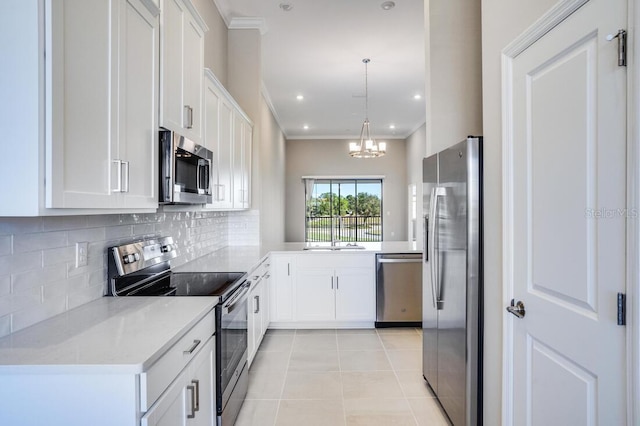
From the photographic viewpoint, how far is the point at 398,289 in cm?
393

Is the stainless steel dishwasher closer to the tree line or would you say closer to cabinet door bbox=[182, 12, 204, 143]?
cabinet door bbox=[182, 12, 204, 143]

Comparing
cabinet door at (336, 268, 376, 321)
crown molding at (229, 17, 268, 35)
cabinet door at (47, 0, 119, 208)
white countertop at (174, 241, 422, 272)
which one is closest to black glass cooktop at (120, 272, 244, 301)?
white countertop at (174, 241, 422, 272)

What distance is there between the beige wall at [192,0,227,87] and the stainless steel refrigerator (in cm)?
226

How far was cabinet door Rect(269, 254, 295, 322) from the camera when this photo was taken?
152 inches

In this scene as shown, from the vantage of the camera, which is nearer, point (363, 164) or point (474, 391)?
point (474, 391)

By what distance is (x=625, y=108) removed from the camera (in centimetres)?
99

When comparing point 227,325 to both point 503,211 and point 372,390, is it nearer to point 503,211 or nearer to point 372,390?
point 372,390

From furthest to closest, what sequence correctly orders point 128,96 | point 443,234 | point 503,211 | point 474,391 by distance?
point 443,234 → point 474,391 → point 503,211 → point 128,96

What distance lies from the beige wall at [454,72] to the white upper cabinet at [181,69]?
65.0 inches

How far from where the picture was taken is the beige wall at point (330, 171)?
972 centimetres

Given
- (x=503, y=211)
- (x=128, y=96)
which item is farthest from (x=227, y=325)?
(x=503, y=211)

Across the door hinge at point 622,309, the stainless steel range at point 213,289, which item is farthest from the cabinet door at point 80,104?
the door hinge at point 622,309

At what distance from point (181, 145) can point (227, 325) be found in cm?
101

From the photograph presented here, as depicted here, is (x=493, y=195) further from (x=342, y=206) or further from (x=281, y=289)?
(x=342, y=206)
